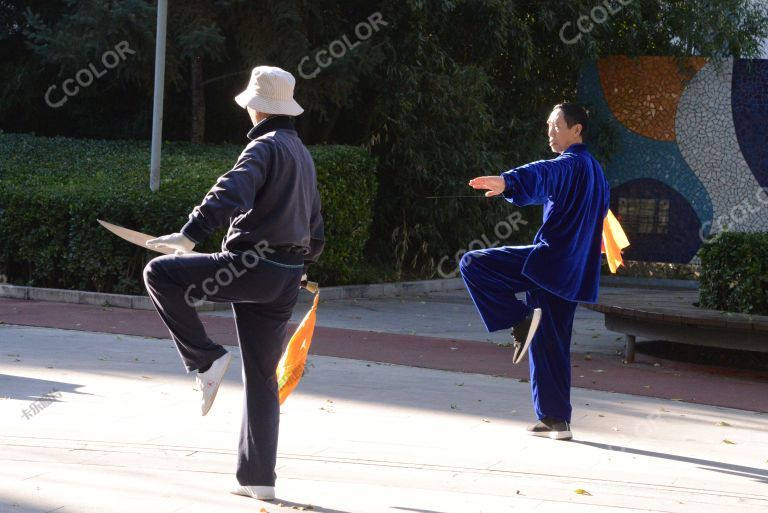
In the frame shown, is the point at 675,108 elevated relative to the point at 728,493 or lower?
elevated

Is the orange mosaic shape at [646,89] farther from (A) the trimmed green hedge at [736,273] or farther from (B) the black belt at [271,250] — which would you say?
(B) the black belt at [271,250]

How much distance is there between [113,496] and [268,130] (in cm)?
167

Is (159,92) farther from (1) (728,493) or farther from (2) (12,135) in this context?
(1) (728,493)

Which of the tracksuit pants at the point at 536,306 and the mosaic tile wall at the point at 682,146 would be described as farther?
the mosaic tile wall at the point at 682,146

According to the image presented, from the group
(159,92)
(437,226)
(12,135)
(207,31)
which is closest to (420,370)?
(159,92)

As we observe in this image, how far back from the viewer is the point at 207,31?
1444 centimetres

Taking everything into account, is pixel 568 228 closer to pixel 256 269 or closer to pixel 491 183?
pixel 491 183

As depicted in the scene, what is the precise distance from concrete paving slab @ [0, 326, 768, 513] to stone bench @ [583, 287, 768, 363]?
1198 mm

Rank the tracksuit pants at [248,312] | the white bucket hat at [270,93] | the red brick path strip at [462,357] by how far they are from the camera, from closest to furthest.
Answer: the tracksuit pants at [248,312], the white bucket hat at [270,93], the red brick path strip at [462,357]

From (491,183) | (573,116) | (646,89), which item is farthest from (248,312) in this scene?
(646,89)

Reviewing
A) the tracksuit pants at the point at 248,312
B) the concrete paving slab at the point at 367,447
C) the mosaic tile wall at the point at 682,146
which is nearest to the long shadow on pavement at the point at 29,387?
the concrete paving slab at the point at 367,447

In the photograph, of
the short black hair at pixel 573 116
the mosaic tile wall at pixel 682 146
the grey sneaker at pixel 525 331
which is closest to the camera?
the grey sneaker at pixel 525 331

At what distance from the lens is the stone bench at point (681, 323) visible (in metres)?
9.20

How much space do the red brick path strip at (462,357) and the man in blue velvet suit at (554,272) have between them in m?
1.97
